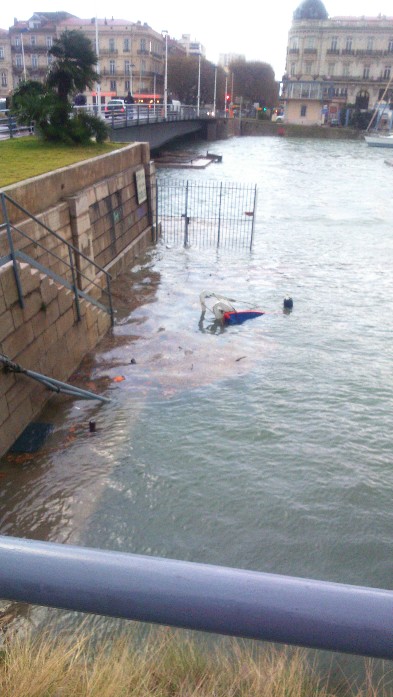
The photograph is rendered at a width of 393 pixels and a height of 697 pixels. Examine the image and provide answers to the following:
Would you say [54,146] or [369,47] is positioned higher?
[369,47]

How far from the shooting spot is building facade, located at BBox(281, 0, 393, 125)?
357ft

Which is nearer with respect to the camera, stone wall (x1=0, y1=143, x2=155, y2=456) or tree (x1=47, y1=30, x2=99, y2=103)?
stone wall (x1=0, y1=143, x2=155, y2=456)

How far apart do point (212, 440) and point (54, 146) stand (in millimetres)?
14383

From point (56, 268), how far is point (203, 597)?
41.5 feet

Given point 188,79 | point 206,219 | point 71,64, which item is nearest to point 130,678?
point 71,64

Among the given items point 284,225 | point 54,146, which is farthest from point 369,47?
point 54,146

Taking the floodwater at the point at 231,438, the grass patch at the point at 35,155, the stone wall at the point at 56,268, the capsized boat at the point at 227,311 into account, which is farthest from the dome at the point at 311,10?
the capsized boat at the point at 227,311

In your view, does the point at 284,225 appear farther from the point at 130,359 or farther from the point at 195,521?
the point at 195,521

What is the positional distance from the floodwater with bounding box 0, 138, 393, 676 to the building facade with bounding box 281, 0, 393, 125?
98.2m

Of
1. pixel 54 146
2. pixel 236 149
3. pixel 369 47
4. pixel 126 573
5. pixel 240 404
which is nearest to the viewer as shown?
pixel 126 573

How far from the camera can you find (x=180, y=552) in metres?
7.90

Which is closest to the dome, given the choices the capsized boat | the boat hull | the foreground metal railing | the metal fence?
the metal fence

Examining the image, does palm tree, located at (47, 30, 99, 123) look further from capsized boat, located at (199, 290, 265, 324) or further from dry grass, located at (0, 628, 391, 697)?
dry grass, located at (0, 628, 391, 697)

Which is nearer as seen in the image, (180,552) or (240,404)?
(180,552)
